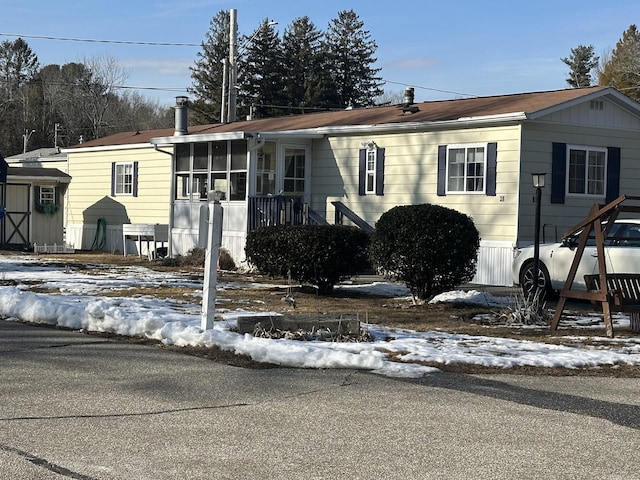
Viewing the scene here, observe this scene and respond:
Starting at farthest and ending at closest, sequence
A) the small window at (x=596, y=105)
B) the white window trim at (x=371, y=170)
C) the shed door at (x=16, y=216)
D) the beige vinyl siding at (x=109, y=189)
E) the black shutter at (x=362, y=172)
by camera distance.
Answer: the shed door at (x=16, y=216) < the beige vinyl siding at (x=109, y=189) < the black shutter at (x=362, y=172) < the white window trim at (x=371, y=170) < the small window at (x=596, y=105)

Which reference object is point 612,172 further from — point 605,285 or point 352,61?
point 352,61

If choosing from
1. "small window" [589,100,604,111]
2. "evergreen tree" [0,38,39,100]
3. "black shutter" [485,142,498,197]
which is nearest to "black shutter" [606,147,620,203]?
"small window" [589,100,604,111]

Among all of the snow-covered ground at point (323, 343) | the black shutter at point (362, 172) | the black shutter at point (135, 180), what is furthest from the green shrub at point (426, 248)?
the black shutter at point (135, 180)

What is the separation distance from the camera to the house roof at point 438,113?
18.9m

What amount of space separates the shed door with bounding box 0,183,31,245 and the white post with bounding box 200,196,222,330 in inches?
758

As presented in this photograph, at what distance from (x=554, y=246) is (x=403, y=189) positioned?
5503 mm

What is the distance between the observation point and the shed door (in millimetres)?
28484

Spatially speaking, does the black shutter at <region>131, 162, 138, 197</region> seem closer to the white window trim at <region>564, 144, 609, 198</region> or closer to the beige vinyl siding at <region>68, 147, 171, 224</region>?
the beige vinyl siding at <region>68, 147, 171, 224</region>

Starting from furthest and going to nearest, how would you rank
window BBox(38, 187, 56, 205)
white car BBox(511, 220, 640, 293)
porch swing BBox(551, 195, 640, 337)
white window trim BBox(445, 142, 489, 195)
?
window BBox(38, 187, 56, 205) < white window trim BBox(445, 142, 489, 195) < white car BBox(511, 220, 640, 293) < porch swing BBox(551, 195, 640, 337)

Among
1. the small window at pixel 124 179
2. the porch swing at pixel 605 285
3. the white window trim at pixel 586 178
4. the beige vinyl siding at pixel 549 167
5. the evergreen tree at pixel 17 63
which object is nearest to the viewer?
the porch swing at pixel 605 285

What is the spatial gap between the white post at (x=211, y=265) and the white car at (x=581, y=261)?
539 centimetres

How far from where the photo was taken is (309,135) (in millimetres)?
22609

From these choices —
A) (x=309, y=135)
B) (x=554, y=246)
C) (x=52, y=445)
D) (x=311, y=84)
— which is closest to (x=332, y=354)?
(x=52, y=445)

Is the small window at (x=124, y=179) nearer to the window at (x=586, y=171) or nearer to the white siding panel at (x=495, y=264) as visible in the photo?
the white siding panel at (x=495, y=264)
